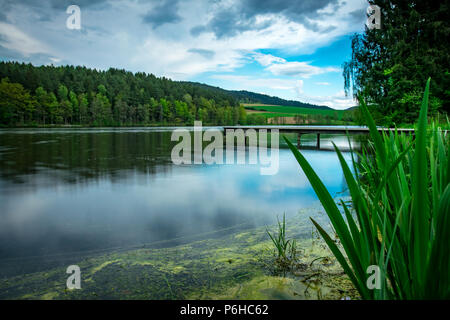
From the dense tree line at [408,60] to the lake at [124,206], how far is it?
38.5ft

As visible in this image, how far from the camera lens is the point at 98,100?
87.8 m

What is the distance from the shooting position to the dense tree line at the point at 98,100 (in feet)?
247

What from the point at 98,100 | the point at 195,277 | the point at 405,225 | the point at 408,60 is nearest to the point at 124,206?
the point at 195,277

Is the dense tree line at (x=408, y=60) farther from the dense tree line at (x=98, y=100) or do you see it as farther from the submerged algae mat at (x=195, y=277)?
the dense tree line at (x=98, y=100)

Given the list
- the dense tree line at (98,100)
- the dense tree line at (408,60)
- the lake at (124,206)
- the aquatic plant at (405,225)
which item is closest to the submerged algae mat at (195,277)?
the lake at (124,206)

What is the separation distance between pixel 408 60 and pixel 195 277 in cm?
2108

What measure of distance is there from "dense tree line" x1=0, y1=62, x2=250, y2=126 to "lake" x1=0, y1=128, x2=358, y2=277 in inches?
3043

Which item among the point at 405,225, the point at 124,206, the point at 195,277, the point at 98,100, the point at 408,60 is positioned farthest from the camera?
the point at 98,100

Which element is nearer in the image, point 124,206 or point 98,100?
point 124,206

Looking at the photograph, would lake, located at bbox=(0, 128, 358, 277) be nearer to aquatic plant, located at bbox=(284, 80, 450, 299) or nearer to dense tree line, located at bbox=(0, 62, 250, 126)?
aquatic plant, located at bbox=(284, 80, 450, 299)

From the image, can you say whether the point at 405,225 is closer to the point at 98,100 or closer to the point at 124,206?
the point at 124,206

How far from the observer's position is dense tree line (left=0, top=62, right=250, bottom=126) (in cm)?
7522
